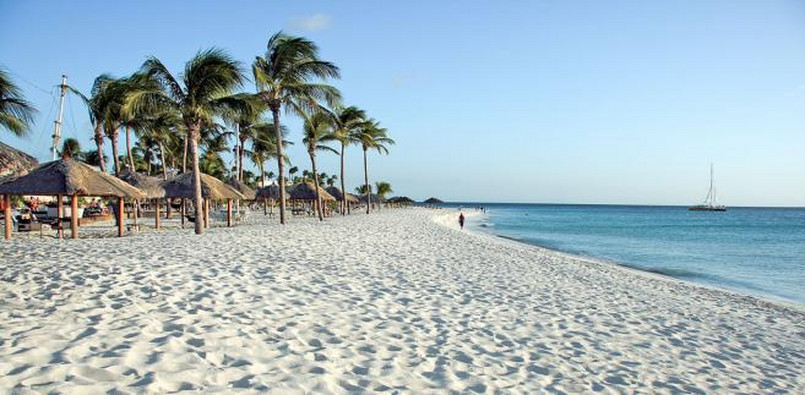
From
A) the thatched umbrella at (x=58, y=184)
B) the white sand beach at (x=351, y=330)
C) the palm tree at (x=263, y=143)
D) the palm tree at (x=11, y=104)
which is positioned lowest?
the white sand beach at (x=351, y=330)

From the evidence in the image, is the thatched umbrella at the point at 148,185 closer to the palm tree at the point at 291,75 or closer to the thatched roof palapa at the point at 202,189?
the thatched roof palapa at the point at 202,189

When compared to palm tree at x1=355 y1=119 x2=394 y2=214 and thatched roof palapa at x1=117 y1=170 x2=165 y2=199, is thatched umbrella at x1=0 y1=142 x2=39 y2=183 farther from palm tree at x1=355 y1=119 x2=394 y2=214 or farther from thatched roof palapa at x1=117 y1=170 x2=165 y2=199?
palm tree at x1=355 y1=119 x2=394 y2=214

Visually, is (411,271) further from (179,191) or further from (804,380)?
(179,191)

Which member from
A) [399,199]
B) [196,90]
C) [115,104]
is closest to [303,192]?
[115,104]

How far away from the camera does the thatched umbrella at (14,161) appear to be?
9540 mm

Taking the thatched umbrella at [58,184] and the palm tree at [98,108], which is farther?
the palm tree at [98,108]

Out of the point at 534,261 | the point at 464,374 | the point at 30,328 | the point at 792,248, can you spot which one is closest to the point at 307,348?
the point at 464,374

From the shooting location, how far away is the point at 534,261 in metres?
11.3

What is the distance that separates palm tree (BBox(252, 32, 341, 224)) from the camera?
54.0ft

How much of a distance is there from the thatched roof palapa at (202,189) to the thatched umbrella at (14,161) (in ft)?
19.1

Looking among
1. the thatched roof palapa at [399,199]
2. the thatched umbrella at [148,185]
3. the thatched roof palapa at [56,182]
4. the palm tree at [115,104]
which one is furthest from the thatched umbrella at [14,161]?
the thatched roof palapa at [399,199]

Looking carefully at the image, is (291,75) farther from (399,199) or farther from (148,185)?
(399,199)

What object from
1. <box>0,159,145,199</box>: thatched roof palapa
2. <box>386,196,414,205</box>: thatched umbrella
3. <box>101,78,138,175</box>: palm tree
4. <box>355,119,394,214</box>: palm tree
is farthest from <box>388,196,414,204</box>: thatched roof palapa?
<box>0,159,145,199</box>: thatched roof palapa

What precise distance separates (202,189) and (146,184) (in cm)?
230
